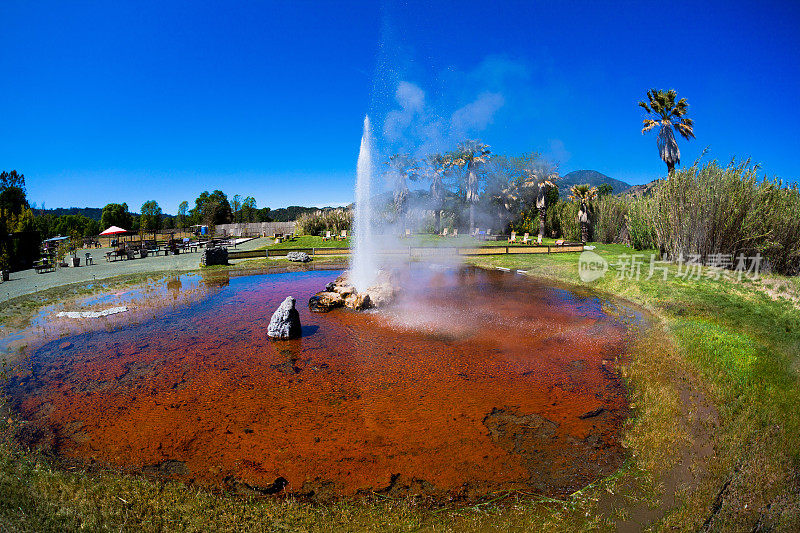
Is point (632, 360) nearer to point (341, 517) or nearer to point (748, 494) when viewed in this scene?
point (748, 494)

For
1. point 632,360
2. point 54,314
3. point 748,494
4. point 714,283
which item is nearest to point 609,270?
point 714,283

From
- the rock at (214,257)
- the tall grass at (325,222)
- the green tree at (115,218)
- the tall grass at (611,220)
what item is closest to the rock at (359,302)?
the rock at (214,257)

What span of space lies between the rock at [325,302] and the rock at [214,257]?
11.2m

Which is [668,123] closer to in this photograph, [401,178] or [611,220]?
[611,220]

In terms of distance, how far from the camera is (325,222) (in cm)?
3975

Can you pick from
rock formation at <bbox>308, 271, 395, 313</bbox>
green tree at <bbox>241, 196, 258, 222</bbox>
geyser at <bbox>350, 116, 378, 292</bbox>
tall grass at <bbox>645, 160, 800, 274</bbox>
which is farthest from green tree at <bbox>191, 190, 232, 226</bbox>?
tall grass at <bbox>645, 160, 800, 274</bbox>

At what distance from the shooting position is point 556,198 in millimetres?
48875

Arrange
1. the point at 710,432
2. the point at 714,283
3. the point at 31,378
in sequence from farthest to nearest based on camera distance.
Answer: the point at 714,283, the point at 31,378, the point at 710,432

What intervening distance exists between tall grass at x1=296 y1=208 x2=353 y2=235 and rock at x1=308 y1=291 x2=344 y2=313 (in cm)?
2793

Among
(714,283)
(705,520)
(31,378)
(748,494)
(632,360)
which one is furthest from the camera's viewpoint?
(714,283)

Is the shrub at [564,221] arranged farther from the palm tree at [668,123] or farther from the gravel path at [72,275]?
the gravel path at [72,275]

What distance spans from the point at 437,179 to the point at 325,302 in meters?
43.8

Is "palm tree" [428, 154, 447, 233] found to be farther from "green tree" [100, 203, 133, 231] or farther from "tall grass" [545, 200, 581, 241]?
"green tree" [100, 203, 133, 231]

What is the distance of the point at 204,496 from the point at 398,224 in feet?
160
